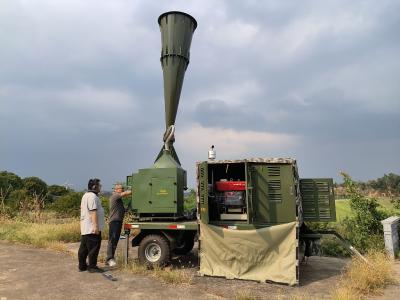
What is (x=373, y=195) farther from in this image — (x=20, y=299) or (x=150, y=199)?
(x=20, y=299)

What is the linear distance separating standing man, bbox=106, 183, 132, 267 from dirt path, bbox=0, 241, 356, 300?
2.80 feet

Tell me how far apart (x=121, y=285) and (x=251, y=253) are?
9.13ft

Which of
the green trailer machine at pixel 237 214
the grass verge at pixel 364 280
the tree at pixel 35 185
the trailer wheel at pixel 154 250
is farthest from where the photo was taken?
the tree at pixel 35 185

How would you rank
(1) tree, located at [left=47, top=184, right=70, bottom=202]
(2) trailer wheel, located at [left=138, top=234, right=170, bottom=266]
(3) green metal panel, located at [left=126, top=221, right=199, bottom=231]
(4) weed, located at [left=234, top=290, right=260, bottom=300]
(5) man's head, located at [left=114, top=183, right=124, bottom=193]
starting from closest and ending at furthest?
1. (4) weed, located at [left=234, top=290, right=260, bottom=300]
2. (3) green metal panel, located at [left=126, top=221, right=199, bottom=231]
3. (2) trailer wheel, located at [left=138, top=234, right=170, bottom=266]
4. (5) man's head, located at [left=114, top=183, right=124, bottom=193]
5. (1) tree, located at [left=47, top=184, right=70, bottom=202]

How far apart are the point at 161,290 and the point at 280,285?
96.2 inches

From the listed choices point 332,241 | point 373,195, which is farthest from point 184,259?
point 373,195

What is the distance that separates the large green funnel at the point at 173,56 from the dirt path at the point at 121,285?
4.67m

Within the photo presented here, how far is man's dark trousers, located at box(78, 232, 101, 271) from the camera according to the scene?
7.75m

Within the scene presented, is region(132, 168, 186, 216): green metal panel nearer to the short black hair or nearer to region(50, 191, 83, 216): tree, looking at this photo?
the short black hair

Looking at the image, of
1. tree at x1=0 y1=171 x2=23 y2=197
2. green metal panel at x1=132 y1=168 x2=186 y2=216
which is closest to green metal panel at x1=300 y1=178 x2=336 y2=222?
green metal panel at x1=132 y1=168 x2=186 y2=216

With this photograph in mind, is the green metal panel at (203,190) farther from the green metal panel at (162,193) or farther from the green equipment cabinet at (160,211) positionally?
the green metal panel at (162,193)

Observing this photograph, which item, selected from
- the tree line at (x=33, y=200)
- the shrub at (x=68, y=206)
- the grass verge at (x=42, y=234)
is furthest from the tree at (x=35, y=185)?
the grass verge at (x=42, y=234)

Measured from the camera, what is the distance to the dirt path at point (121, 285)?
636 centimetres

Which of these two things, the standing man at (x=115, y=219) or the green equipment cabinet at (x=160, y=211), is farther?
the standing man at (x=115, y=219)
